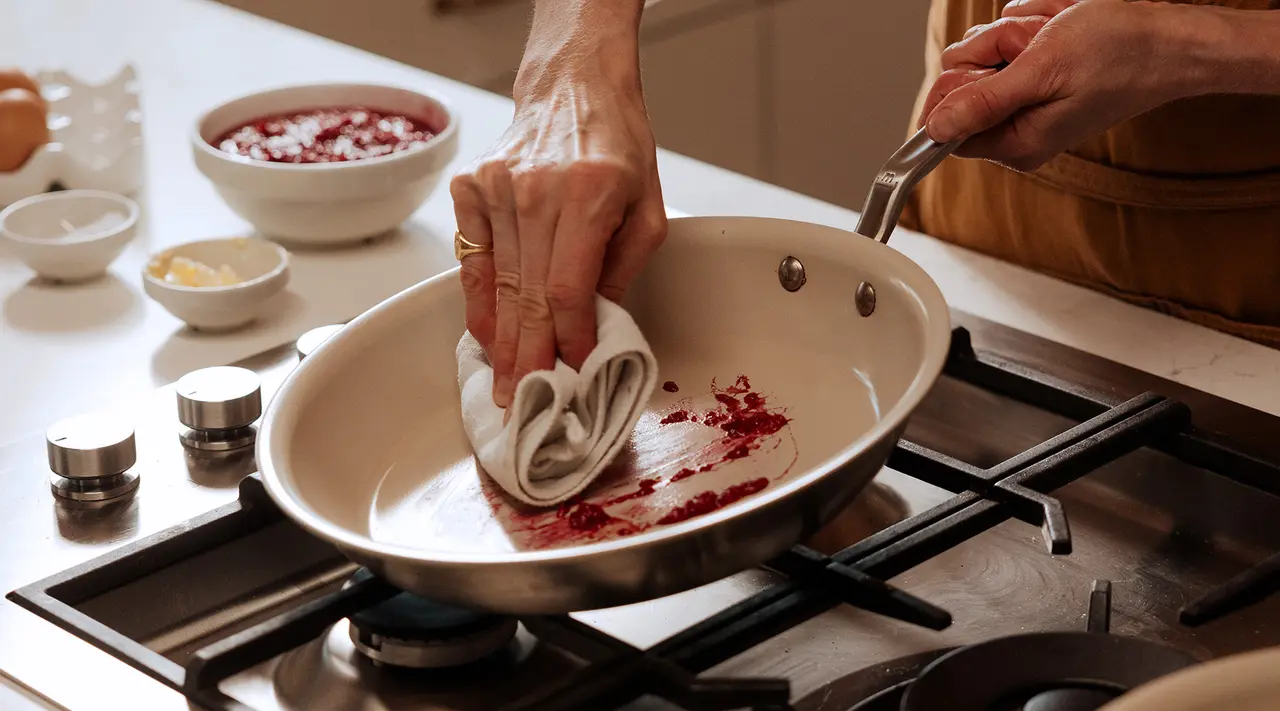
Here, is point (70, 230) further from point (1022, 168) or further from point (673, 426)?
point (1022, 168)

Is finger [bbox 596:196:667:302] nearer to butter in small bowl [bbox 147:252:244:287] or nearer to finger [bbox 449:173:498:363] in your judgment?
finger [bbox 449:173:498:363]

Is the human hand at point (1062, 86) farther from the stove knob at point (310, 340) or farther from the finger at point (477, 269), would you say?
the stove knob at point (310, 340)

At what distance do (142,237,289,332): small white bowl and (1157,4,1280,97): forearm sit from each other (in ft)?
1.94

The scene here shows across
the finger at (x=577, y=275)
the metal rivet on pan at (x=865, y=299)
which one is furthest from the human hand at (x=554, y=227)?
the metal rivet on pan at (x=865, y=299)

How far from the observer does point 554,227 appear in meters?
0.72

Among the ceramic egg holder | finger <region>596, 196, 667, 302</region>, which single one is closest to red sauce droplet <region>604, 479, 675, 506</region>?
finger <region>596, 196, 667, 302</region>

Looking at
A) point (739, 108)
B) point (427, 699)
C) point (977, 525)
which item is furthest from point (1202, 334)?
point (739, 108)

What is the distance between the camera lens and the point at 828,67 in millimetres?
2424

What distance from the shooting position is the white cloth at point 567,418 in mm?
676

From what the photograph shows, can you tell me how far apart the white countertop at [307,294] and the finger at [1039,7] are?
0.65 feet

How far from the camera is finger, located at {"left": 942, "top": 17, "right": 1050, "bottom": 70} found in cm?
88

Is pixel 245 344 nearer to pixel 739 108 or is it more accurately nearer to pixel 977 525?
pixel 977 525

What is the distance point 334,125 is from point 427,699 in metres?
0.62

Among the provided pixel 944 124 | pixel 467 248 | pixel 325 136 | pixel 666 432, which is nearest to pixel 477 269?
pixel 467 248
